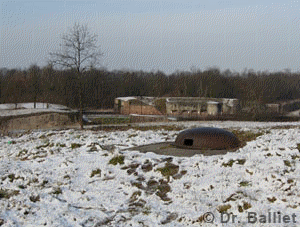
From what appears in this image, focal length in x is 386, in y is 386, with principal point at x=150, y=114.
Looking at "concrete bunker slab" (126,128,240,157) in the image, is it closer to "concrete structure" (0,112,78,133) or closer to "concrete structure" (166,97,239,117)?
"concrete structure" (0,112,78,133)

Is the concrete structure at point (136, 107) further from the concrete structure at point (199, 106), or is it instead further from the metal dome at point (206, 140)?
the metal dome at point (206, 140)

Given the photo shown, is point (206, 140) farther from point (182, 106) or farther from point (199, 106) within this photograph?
point (182, 106)

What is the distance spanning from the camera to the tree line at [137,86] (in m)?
53.1

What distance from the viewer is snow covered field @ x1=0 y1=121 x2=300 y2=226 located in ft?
20.6

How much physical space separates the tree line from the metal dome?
35569 millimetres

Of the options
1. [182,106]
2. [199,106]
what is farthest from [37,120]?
[199,106]

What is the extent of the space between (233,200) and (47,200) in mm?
3469

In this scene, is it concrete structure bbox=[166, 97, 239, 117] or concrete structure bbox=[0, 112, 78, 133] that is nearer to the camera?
concrete structure bbox=[0, 112, 78, 133]

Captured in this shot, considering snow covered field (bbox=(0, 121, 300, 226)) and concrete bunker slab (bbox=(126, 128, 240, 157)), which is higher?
concrete bunker slab (bbox=(126, 128, 240, 157))

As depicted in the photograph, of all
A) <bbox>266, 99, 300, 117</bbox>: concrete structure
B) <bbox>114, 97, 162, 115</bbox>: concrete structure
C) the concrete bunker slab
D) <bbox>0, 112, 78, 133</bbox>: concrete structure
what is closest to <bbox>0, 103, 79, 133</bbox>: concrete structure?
<bbox>0, 112, 78, 133</bbox>: concrete structure

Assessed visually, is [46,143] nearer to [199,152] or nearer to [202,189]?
[199,152]

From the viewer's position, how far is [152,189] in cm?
786

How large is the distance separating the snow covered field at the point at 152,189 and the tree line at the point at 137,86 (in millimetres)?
37522

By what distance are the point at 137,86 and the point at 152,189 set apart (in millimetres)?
61394
